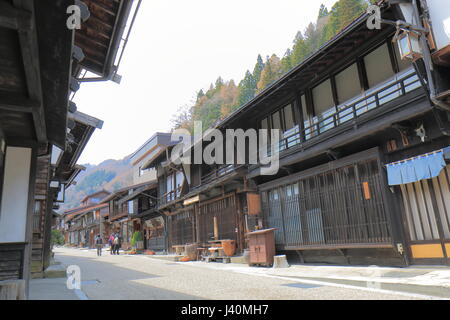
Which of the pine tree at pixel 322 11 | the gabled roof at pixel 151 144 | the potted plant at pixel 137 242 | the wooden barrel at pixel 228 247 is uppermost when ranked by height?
the pine tree at pixel 322 11

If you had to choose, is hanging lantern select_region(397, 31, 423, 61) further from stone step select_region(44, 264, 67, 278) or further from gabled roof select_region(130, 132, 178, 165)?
gabled roof select_region(130, 132, 178, 165)

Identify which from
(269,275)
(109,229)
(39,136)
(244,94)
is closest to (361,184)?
(269,275)

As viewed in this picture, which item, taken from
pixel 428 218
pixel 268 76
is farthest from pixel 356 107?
pixel 268 76

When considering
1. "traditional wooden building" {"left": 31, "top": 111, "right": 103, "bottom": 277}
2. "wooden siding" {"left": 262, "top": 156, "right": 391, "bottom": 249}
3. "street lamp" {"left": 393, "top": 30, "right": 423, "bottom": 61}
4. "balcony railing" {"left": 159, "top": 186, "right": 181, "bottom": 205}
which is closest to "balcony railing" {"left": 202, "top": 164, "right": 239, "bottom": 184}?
"wooden siding" {"left": 262, "top": 156, "right": 391, "bottom": 249}

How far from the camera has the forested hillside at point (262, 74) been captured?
147ft

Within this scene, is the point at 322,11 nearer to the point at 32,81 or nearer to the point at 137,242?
the point at 137,242

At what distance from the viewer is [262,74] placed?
57.9 meters

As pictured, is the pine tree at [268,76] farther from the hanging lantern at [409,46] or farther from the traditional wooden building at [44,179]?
the hanging lantern at [409,46]

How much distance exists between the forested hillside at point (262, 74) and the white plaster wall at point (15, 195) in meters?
38.0

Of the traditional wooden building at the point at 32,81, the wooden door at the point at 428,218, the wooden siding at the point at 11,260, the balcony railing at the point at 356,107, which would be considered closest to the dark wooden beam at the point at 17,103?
the traditional wooden building at the point at 32,81

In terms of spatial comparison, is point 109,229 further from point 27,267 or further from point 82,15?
point 82,15

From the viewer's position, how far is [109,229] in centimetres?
5031

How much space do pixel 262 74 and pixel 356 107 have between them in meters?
48.3
